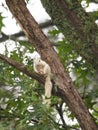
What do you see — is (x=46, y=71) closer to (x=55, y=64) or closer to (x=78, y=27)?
(x=55, y=64)

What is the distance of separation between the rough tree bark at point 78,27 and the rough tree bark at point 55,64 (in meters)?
0.27

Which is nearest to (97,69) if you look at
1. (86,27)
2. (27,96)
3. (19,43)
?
(86,27)

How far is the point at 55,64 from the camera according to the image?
0.73 meters

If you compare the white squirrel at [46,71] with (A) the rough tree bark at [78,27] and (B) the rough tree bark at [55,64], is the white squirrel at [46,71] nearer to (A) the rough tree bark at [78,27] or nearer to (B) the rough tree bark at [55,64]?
(B) the rough tree bark at [55,64]

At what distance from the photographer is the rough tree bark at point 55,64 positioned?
72cm

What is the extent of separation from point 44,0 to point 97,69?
23cm

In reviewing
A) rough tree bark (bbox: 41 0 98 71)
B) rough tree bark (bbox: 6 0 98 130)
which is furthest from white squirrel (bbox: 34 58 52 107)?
rough tree bark (bbox: 41 0 98 71)

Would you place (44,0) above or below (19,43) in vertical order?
above

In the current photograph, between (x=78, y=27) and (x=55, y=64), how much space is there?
29 cm

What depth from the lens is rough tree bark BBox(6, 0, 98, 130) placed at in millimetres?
719

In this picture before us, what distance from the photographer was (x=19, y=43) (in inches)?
41.3

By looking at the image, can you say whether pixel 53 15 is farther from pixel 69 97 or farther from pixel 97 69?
pixel 69 97

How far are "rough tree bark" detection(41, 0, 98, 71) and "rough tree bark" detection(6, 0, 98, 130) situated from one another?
0.27 m

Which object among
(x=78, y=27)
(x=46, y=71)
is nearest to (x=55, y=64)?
(x=46, y=71)
